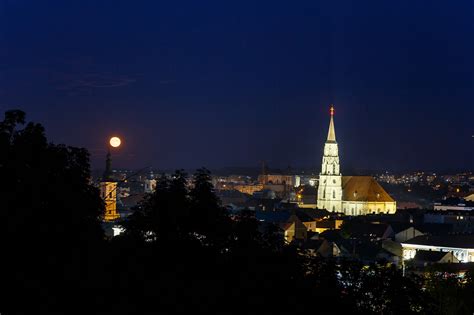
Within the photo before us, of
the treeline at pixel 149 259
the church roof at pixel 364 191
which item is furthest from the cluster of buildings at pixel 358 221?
the treeline at pixel 149 259

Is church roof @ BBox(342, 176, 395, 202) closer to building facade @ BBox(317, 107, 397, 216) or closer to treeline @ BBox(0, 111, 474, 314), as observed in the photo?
building facade @ BBox(317, 107, 397, 216)

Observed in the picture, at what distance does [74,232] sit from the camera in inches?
489

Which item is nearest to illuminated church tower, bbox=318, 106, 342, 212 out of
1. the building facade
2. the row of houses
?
the building facade

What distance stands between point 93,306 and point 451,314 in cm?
1347

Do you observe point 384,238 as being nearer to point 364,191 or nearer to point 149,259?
point 364,191

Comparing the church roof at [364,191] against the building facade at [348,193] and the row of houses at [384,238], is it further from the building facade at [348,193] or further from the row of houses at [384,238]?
the row of houses at [384,238]

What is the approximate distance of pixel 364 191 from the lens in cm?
8306

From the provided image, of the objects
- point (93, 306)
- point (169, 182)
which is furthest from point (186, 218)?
point (93, 306)

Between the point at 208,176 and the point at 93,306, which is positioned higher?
the point at 208,176

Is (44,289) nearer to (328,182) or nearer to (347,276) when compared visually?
(347,276)

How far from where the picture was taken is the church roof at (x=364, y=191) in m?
82.7

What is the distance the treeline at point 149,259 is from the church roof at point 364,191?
6683cm

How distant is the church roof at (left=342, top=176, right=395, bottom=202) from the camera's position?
271ft

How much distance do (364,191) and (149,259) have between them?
232 ft
